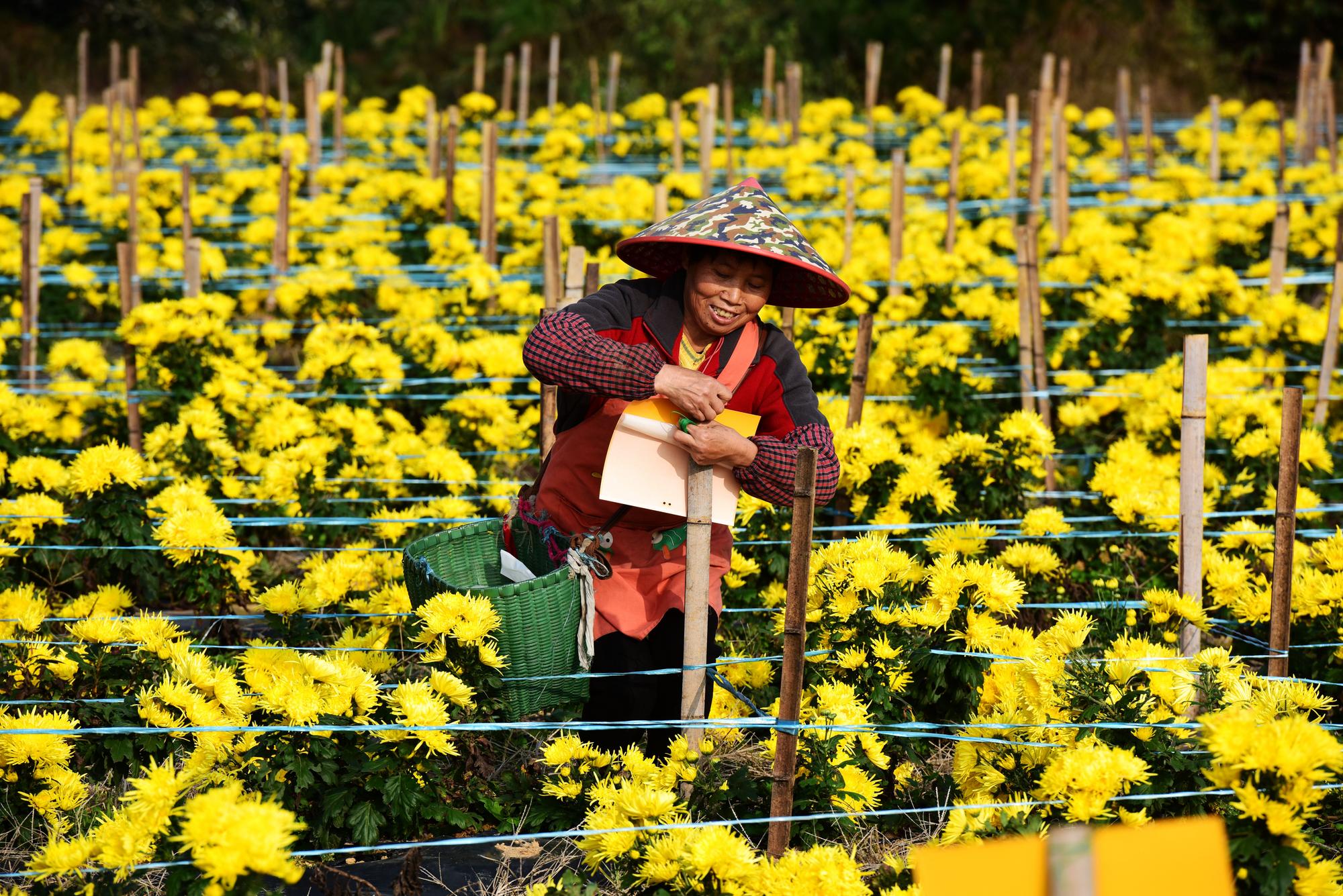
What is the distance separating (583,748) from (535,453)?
223 cm

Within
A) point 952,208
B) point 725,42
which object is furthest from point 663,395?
point 725,42

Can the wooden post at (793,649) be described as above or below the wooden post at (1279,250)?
below

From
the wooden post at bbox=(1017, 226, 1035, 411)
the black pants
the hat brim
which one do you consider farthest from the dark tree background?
the black pants

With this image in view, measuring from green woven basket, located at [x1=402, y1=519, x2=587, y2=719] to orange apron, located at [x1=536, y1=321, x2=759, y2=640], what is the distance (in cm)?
10

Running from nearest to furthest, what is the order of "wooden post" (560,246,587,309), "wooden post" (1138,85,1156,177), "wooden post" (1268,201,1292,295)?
1. "wooden post" (560,246,587,309)
2. "wooden post" (1268,201,1292,295)
3. "wooden post" (1138,85,1156,177)

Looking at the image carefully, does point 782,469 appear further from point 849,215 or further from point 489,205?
point 489,205

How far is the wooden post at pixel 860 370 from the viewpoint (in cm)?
401

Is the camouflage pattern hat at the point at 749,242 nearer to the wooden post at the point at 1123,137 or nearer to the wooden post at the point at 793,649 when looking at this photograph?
the wooden post at the point at 793,649

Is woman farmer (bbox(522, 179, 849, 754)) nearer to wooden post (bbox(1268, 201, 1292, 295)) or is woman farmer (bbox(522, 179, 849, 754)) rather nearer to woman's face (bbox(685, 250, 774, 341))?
woman's face (bbox(685, 250, 774, 341))

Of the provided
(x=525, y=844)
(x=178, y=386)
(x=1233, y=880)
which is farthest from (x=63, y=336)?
(x=1233, y=880)

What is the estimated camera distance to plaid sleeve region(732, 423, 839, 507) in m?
2.69

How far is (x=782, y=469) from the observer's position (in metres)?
2.69

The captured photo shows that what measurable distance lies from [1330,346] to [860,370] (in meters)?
2.01

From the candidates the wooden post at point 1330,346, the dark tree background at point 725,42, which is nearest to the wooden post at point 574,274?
the wooden post at point 1330,346
